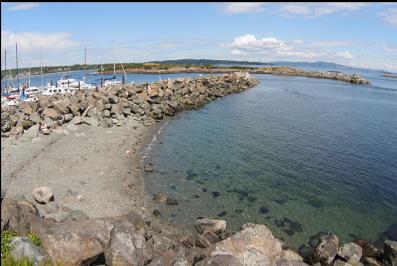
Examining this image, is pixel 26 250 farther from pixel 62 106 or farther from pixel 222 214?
pixel 62 106

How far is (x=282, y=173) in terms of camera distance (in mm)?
35188

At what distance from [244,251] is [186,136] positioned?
97.7ft

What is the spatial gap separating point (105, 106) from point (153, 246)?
3645cm

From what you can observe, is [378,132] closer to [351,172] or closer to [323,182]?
[351,172]

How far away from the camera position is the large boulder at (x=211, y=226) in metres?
24.1

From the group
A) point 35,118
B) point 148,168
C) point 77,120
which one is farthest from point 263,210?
point 35,118

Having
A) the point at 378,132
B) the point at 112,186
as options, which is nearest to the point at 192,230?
the point at 112,186

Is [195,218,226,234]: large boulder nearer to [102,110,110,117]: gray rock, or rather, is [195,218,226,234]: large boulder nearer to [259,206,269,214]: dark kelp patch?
[259,206,269,214]: dark kelp patch

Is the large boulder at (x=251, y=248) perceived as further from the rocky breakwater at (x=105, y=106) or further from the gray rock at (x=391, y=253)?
the rocky breakwater at (x=105, y=106)

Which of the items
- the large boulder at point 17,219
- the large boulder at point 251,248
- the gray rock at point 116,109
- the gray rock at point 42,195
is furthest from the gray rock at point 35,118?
the large boulder at point 251,248

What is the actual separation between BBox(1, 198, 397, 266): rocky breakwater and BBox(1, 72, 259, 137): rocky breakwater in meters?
25.0

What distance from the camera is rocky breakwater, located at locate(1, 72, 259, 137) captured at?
143 feet

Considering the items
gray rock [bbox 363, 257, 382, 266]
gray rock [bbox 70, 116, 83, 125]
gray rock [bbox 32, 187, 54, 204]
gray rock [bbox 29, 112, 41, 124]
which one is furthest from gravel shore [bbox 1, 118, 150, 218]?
gray rock [bbox 363, 257, 382, 266]

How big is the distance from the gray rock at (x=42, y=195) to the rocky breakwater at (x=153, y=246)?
4.50 meters
